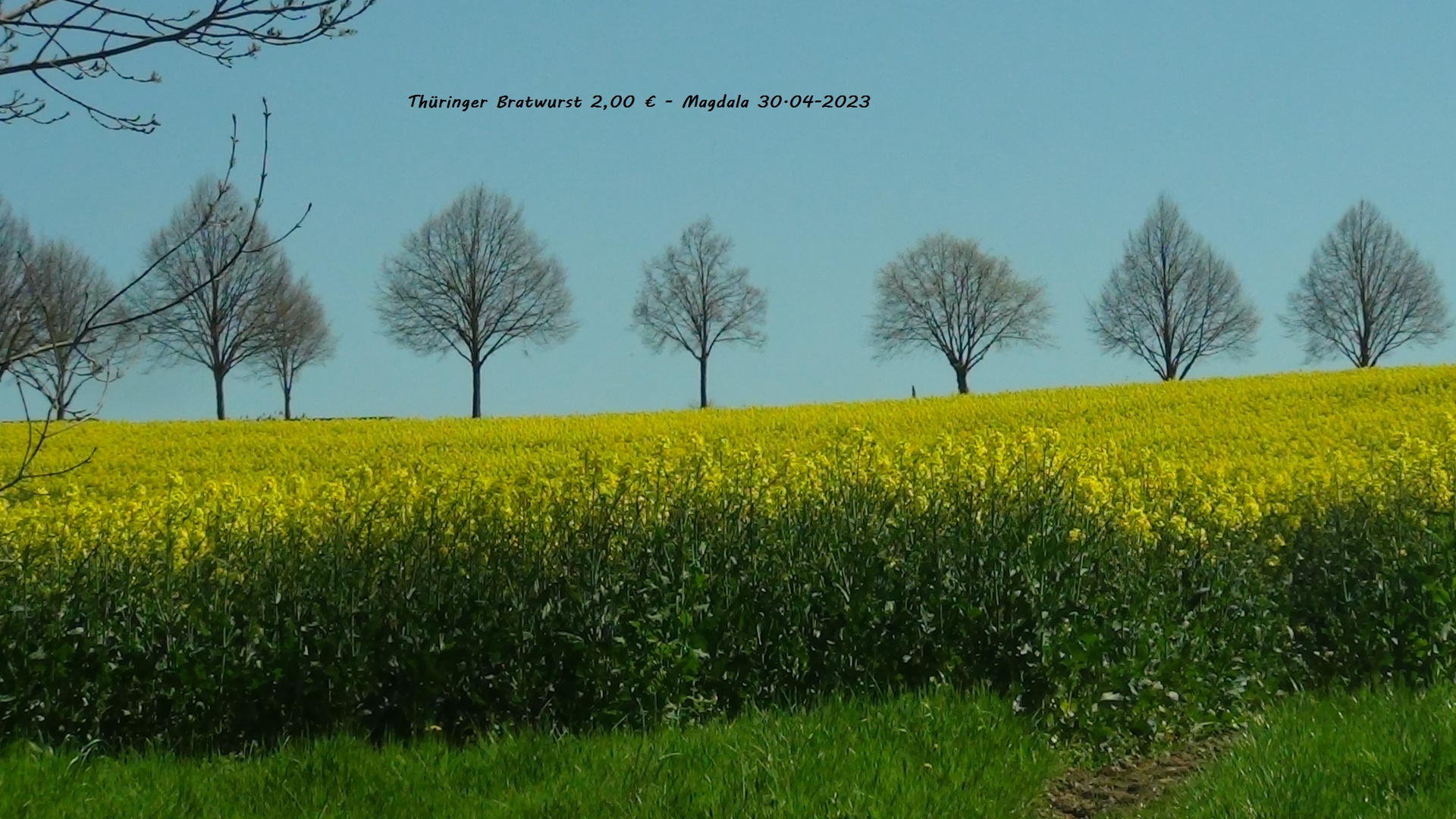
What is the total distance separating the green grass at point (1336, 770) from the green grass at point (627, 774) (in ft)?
2.58

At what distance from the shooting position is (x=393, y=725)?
6.32m

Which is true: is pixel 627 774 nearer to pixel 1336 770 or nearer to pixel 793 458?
pixel 1336 770

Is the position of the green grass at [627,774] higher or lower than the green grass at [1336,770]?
higher

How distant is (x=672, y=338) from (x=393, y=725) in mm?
39092

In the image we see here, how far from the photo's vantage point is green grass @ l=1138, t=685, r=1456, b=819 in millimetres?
5016

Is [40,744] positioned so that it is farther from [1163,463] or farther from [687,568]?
[1163,463]

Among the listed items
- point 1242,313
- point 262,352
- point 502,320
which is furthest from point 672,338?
point 1242,313

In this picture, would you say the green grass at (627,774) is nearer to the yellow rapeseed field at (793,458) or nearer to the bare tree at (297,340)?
the yellow rapeseed field at (793,458)

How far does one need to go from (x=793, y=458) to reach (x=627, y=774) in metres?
3.65

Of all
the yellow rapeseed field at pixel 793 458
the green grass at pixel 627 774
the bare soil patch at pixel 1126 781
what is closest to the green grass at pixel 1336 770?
the bare soil patch at pixel 1126 781

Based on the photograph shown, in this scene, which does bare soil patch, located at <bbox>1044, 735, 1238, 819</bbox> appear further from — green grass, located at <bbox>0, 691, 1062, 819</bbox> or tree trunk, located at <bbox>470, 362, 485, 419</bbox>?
tree trunk, located at <bbox>470, 362, 485, 419</bbox>

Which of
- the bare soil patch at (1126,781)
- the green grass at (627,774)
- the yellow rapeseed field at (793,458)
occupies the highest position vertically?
the yellow rapeseed field at (793,458)

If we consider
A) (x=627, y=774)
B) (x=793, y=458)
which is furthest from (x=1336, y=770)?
(x=793, y=458)

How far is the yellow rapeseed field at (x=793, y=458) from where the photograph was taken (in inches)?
314
